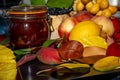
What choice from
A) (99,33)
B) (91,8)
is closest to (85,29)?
(99,33)

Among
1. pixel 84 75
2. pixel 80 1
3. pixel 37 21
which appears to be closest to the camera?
pixel 84 75

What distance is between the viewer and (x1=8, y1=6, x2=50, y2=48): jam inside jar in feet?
2.14

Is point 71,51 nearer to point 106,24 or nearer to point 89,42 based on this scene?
point 89,42

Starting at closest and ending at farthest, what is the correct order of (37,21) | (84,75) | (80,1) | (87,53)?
(84,75), (87,53), (37,21), (80,1)

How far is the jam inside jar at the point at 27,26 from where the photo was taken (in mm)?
653

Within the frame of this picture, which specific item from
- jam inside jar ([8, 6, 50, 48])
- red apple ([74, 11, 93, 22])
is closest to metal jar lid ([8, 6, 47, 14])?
jam inside jar ([8, 6, 50, 48])

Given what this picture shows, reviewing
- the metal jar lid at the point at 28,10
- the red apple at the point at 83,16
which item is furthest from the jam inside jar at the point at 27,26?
the red apple at the point at 83,16

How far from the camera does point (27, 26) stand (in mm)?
654

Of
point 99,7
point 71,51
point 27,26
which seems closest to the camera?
point 71,51

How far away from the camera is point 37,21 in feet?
2.19

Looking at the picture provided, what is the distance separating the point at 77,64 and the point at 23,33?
0.19 metres

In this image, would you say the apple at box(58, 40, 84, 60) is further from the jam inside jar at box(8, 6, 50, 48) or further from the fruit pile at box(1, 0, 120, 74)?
the jam inside jar at box(8, 6, 50, 48)

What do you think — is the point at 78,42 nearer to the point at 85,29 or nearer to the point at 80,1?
the point at 85,29

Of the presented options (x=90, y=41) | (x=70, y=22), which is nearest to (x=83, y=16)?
(x=70, y=22)
